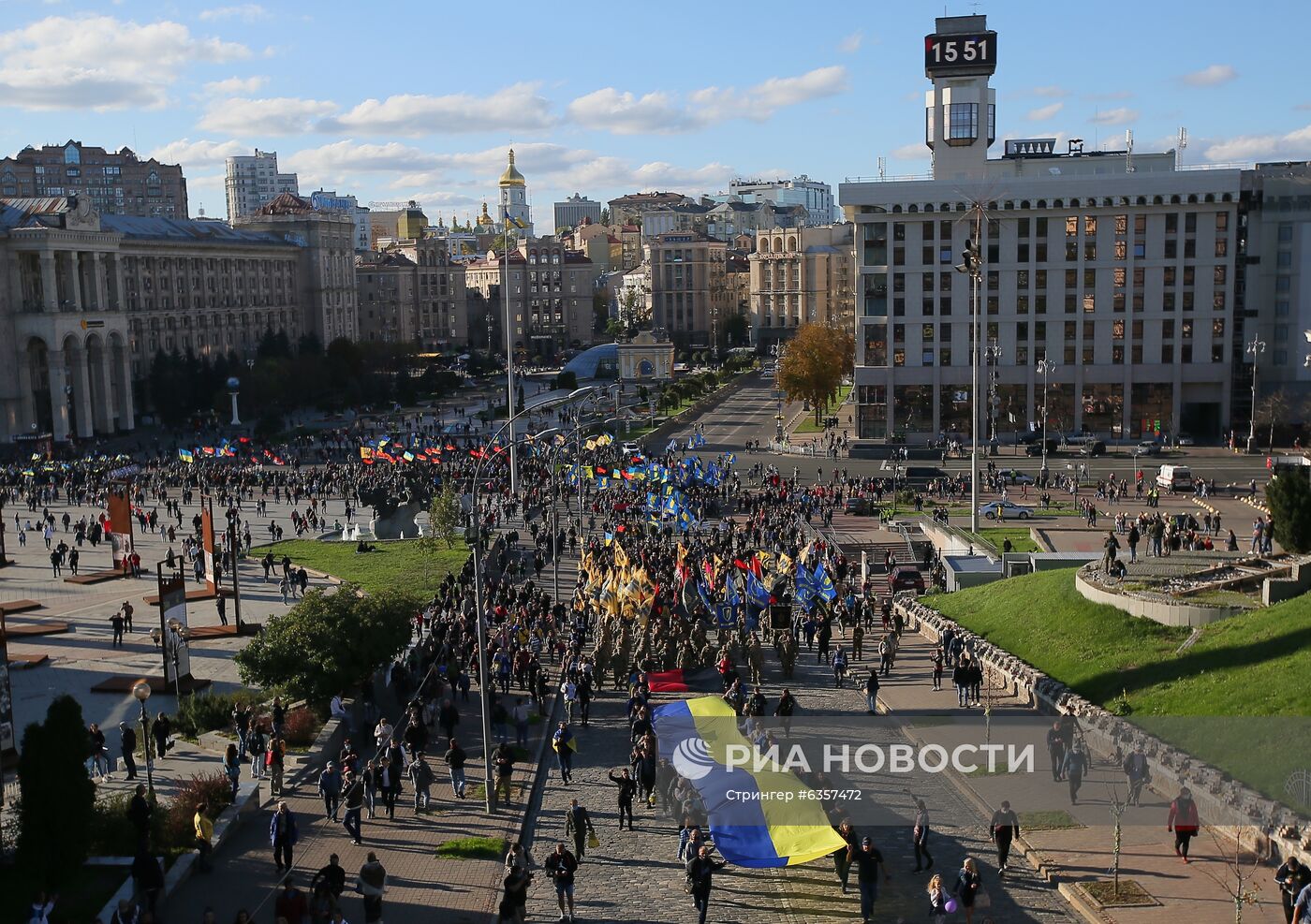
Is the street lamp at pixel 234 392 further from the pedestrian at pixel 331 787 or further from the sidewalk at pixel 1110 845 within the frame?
the sidewalk at pixel 1110 845

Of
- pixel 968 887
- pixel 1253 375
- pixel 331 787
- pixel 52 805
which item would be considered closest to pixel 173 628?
pixel 331 787

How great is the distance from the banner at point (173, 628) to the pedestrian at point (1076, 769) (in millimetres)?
14976

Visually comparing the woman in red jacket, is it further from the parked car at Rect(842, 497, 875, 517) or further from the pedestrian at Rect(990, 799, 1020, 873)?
the parked car at Rect(842, 497, 875, 517)

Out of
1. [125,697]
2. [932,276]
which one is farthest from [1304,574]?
[932,276]

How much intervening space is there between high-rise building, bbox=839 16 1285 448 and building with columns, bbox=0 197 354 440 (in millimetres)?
48619

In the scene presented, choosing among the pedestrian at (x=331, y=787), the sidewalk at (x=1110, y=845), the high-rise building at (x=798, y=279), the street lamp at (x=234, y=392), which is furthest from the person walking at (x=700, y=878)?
the high-rise building at (x=798, y=279)

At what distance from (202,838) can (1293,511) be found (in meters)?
22.8

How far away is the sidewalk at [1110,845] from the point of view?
1452cm

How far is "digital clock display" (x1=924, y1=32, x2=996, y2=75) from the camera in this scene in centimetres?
7106

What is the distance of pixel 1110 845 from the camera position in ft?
Answer: 54.2

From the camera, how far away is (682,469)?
51.8 metres

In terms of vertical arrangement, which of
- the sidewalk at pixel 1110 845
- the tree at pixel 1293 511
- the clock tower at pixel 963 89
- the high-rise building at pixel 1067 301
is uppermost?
the clock tower at pixel 963 89

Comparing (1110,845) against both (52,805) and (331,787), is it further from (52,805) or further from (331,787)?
(52,805)

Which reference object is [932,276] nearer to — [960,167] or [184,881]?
[960,167]
